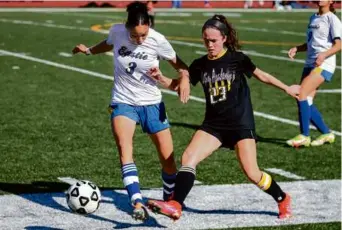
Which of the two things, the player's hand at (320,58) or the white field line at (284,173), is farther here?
the player's hand at (320,58)

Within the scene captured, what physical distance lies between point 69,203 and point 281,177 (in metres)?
3.44

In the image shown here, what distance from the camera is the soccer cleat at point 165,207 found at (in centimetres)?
769

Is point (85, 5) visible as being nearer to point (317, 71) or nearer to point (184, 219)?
point (317, 71)

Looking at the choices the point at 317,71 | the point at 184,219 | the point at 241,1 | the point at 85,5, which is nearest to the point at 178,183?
the point at 184,219

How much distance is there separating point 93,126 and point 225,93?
20.0 ft

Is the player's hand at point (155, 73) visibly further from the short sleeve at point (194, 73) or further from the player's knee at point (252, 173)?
the player's knee at point (252, 173)

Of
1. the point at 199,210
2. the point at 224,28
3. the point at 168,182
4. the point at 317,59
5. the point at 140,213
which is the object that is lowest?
the point at 199,210

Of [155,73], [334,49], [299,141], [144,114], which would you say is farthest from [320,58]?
[155,73]

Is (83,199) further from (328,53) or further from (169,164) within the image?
(328,53)

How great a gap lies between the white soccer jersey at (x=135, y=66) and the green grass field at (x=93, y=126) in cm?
185

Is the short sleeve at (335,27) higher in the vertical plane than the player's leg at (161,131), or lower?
higher

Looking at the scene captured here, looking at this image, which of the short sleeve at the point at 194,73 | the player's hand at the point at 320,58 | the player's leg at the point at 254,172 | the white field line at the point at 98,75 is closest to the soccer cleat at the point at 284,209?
the player's leg at the point at 254,172

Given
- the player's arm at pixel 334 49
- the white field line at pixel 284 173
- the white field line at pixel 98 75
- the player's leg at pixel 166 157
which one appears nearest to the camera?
the player's leg at pixel 166 157

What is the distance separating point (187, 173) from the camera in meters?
8.22
